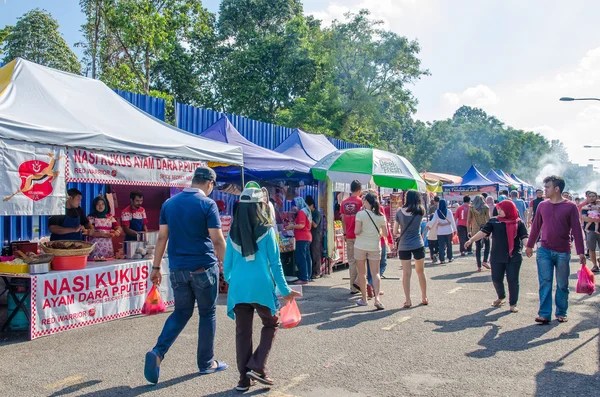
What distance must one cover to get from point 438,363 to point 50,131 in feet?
16.9

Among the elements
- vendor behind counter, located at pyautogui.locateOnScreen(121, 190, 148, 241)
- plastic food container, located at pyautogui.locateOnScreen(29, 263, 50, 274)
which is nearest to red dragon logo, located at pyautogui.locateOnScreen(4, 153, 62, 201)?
plastic food container, located at pyautogui.locateOnScreen(29, 263, 50, 274)

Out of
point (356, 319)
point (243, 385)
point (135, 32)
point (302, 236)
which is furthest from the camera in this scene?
point (135, 32)

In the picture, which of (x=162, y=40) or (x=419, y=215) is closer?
(x=419, y=215)

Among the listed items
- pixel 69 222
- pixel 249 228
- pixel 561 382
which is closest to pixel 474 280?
pixel 561 382

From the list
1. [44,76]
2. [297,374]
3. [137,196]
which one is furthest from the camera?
[137,196]

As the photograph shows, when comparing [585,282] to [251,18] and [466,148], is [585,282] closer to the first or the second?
[251,18]

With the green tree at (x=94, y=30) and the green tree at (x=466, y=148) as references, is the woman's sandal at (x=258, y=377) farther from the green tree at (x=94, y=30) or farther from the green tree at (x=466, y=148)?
the green tree at (x=466, y=148)

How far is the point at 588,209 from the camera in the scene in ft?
43.1

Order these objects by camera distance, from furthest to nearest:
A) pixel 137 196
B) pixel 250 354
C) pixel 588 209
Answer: pixel 588 209 < pixel 137 196 < pixel 250 354

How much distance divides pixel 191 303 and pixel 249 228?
1.03 metres

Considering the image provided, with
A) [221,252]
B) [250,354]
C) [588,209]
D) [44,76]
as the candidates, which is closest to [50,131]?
[44,76]

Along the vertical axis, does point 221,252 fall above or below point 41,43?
below

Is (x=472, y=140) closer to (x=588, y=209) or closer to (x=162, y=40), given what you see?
(x=162, y=40)

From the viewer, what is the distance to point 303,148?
45.6 feet
